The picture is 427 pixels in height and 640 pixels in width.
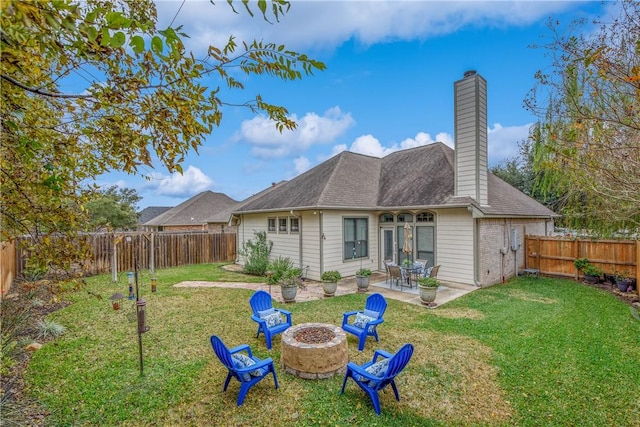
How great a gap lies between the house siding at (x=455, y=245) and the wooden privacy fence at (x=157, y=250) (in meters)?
11.8

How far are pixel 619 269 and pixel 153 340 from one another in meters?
14.3

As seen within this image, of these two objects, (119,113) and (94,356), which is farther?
(94,356)

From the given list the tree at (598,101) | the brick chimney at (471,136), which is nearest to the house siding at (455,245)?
the brick chimney at (471,136)

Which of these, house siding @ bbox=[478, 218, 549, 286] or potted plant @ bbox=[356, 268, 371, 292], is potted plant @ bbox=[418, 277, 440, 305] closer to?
potted plant @ bbox=[356, 268, 371, 292]

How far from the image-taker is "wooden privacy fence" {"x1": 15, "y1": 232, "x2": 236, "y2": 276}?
1393 cm

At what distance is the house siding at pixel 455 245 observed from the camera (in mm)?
10883

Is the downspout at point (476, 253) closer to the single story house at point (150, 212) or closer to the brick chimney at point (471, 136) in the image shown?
the brick chimney at point (471, 136)

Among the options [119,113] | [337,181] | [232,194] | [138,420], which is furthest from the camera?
[232,194]

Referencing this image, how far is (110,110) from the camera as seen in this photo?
246 centimetres

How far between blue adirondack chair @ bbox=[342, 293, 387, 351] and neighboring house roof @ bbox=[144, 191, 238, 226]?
2299 centimetres

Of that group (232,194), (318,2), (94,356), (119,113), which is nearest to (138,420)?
(94,356)

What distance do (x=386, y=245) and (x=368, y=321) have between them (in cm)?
751

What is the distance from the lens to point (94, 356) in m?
5.72

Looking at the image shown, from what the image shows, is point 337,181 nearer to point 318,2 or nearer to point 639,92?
point 318,2
